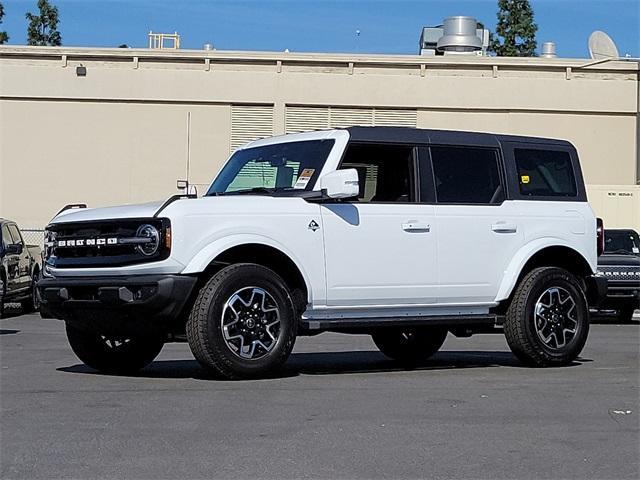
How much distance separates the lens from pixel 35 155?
3453cm

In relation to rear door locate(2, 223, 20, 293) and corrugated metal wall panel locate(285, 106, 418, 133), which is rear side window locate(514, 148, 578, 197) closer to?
rear door locate(2, 223, 20, 293)

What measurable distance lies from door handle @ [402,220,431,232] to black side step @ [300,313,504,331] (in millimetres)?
761

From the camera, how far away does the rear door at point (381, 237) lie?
1021cm

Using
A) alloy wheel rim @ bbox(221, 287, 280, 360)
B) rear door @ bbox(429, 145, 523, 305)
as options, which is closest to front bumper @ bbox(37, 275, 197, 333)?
alloy wheel rim @ bbox(221, 287, 280, 360)

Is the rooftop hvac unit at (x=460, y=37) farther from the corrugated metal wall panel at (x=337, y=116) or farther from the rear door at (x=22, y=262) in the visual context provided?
the rear door at (x=22, y=262)

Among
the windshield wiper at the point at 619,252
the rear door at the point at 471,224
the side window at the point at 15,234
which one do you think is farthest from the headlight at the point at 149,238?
the windshield wiper at the point at 619,252

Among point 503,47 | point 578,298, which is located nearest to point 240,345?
point 578,298

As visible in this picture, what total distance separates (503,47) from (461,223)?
51.1 metres

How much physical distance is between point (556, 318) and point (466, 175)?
1565 mm

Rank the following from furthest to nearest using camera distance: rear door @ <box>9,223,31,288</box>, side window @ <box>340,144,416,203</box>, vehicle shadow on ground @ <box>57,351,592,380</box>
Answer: rear door @ <box>9,223,31,288</box> < side window @ <box>340,144,416,203</box> < vehicle shadow on ground @ <box>57,351,592,380</box>

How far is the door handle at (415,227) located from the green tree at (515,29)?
50.9m

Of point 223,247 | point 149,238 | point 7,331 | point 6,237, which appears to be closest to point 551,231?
point 223,247

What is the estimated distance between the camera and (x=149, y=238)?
941cm

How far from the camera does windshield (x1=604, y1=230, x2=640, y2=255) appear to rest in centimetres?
2368
